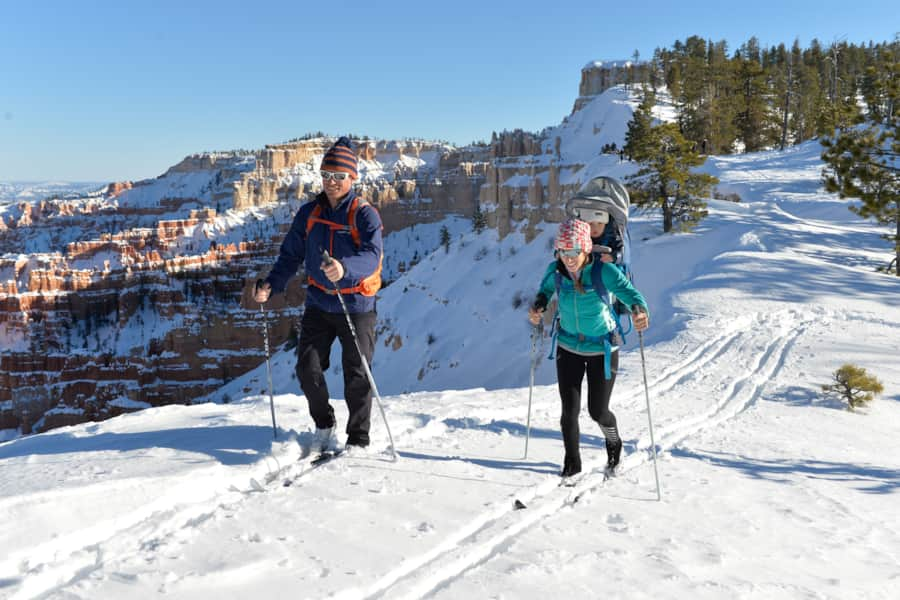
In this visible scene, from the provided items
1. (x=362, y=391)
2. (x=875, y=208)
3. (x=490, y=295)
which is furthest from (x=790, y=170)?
(x=362, y=391)

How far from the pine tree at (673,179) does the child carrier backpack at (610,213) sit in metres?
21.3

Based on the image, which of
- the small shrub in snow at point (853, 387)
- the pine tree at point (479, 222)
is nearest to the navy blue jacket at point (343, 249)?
the small shrub in snow at point (853, 387)

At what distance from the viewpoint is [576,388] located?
4.59m

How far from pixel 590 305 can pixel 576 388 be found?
2.12ft

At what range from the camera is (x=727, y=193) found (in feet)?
118

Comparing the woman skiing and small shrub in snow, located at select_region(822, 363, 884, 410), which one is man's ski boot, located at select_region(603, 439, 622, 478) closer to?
the woman skiing

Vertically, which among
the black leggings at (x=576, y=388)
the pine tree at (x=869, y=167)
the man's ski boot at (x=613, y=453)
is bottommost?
the man's ski boot at (x=613, y=453)

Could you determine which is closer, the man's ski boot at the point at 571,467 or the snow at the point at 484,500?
the snow at the point at 484,500

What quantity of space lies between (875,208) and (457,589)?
13808mm

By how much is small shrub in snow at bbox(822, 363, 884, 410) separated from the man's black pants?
6.45 meters

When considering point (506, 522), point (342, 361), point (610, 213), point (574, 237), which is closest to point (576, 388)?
point (574, 237)

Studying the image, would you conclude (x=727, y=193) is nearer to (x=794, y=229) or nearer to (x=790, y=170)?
(x=790, y=170)

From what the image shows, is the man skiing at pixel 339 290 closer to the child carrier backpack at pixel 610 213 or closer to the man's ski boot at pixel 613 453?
the child carrier backpack at pixel 610 213

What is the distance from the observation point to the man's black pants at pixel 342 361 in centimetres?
489
